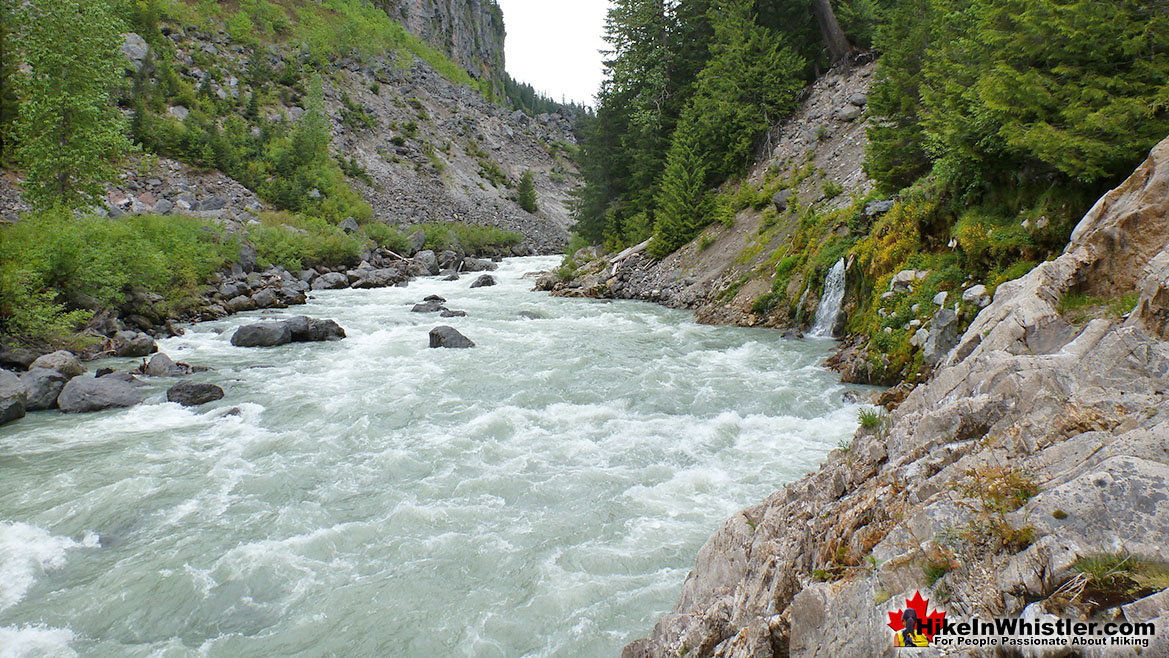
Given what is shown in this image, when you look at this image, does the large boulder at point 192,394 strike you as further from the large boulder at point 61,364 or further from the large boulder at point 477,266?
the large boulder at point 477,266

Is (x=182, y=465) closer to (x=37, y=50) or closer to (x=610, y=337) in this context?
(x=610, y=337)

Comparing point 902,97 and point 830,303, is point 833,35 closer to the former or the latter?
point 902,97

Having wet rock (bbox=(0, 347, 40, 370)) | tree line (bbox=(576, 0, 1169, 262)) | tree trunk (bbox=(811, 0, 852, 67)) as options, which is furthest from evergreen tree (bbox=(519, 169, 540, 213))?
wet rock (bbox=(0, 347, 40, 370))

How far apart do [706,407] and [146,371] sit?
13.1 metres

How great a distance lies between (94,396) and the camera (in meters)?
11.4

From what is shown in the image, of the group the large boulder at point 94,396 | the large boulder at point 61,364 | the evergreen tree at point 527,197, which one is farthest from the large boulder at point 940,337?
the evergreen tree at point 527,197

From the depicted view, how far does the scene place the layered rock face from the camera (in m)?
2.57

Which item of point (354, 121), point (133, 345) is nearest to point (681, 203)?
point (133, 345)

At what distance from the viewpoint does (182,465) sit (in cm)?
902

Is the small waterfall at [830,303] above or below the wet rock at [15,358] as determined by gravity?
above

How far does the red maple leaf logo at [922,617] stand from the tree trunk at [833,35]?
31014 millimetres

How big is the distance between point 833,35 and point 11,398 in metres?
33.5

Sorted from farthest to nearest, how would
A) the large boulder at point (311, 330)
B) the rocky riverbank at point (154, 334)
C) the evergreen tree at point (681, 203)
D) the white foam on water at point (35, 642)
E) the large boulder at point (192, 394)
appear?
1. the evergreen tree at point (681, 203)
2. the large boulder at point (311, 330)
3. the large boulder at point (192, 394)
4. the rocky riverbank at point (154, 334)
5. the white foam on water at point (35, 642)

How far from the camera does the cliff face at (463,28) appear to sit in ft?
310
